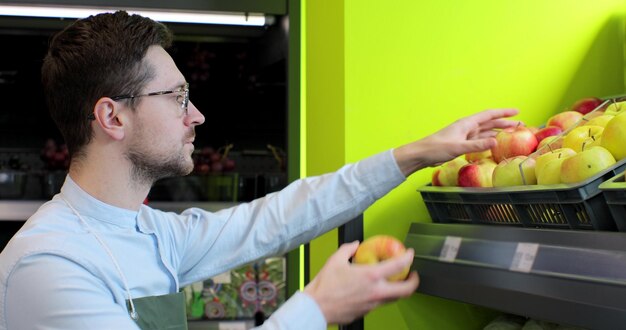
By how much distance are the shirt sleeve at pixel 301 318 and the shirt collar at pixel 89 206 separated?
557mm

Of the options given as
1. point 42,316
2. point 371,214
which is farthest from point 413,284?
point 371,214

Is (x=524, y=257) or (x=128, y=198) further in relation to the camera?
(x=128, y=198)

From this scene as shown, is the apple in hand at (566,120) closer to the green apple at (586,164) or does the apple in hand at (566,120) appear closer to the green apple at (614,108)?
the green apple at (614,108)

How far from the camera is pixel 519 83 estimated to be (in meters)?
2.39

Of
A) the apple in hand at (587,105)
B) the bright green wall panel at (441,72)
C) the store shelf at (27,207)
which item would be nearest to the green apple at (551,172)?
the apple in hand at (587,105)

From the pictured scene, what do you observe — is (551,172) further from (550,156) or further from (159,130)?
(159,130)

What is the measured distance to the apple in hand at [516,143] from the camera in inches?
77.4

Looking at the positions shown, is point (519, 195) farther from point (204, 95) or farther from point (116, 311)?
point (204, 95)

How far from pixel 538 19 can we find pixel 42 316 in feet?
5.38

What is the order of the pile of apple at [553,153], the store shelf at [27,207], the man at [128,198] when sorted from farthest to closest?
the store shelf at [27,207]
the pile of apple at [553,153]
the man at [128,198]

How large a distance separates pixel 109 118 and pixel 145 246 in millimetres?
305

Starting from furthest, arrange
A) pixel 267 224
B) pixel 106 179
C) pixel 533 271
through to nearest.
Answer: pixel 267 224, pixel 106 179, pixel 533 271

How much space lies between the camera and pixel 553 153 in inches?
68.4

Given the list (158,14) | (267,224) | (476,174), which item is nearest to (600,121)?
(476,174)
